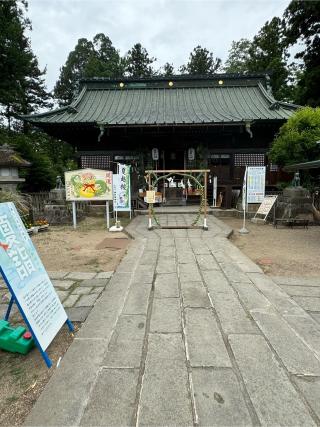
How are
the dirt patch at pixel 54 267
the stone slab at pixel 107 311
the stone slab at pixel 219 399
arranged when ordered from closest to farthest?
the stone slab at pixel 219 399 → the dirt patch at pixel 54 267 → the stone slab at pixel 107 311

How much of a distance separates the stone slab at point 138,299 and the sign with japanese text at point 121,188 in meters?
5.18

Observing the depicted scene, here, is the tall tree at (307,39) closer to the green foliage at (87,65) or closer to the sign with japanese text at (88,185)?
the sign with japanese text at (88,185)

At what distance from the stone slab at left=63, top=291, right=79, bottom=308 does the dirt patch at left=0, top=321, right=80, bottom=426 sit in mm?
614

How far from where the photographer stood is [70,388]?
1688 millimetres

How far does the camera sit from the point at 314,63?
55.1 feet

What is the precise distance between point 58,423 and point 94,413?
198 millimetres

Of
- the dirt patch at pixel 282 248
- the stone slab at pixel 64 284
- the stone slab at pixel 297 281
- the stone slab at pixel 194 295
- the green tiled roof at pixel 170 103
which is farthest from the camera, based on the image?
the green tiled roof at pixel 170 103

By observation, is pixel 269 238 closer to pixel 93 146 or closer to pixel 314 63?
pixel 93 146

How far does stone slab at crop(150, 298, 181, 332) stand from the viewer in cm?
240

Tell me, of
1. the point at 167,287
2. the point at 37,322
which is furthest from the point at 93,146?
the point at 37,322

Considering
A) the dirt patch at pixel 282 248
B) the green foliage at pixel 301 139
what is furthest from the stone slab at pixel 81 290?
the green foliage at pixel 301 139

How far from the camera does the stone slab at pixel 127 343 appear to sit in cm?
192

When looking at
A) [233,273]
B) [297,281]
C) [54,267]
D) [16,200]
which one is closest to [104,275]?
[54,267]

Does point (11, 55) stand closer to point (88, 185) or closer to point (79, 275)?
point (88, 185)
